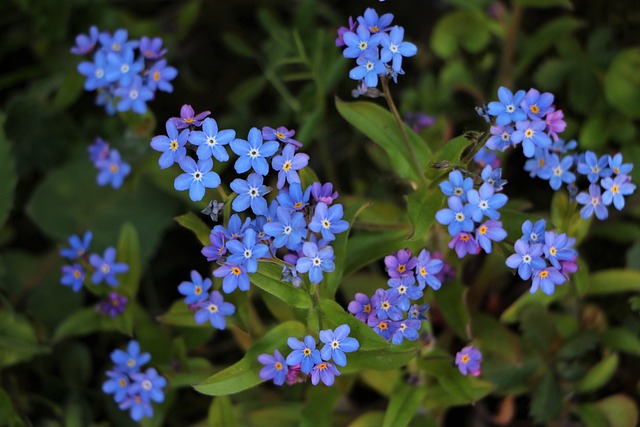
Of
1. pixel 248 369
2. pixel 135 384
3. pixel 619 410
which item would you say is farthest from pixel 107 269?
pixel 619 410

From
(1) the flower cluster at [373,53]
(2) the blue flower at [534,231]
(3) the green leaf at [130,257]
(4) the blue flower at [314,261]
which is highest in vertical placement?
(1) the flower cluster at [373,53]

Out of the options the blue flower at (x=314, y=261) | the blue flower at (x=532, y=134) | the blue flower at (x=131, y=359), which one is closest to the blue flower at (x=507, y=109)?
the blue flower at (x=532, y=134)

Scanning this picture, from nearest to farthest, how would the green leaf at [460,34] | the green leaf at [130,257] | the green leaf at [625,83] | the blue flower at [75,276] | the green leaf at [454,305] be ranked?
the green leaf at [454,305], the blue flower at [75,276], the green leaf at [130,257], the green leaf at [625,83], the green leaf at [460,34]

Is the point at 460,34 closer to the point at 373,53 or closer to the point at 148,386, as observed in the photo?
the point at 373,53

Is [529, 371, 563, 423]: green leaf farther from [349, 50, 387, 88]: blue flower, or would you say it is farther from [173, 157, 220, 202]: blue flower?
[173, 157, 220, 202]: blue flower

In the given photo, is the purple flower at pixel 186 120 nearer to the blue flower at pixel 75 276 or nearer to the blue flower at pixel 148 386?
the blue flower at pixel 75 276

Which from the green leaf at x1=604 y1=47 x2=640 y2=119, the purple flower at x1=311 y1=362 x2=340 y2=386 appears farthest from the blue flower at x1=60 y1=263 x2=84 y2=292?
the green leaf at x1=604 y1=47 x2=640 y2=119
